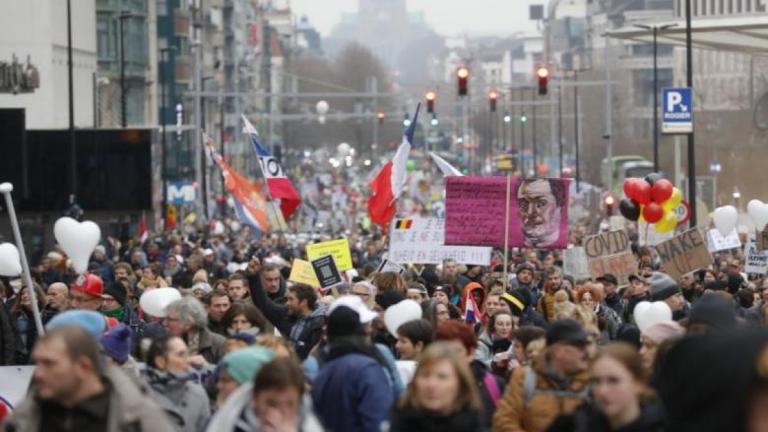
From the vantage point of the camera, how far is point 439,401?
9203mm

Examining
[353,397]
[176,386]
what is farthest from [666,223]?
[353,397]

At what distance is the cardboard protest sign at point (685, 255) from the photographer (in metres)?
22.8

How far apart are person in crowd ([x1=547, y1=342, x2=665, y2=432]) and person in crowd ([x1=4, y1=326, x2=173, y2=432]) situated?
1511 millimetres

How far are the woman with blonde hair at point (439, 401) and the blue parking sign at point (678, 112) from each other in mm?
30615

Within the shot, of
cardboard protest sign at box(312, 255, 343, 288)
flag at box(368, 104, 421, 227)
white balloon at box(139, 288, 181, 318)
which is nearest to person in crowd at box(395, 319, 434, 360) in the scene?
white balloon at box(139, 288, 181, 318)

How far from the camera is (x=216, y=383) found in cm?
1141

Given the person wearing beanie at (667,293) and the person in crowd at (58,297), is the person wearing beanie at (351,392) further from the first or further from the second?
the person in crowd at (58,297)

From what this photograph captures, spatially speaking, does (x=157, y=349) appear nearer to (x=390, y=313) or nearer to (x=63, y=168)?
(x=390, y=313)

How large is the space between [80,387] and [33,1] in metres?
52.6

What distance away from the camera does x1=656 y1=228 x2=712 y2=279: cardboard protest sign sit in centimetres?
2278

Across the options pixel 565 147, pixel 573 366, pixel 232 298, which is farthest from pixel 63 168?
pixel 565 147

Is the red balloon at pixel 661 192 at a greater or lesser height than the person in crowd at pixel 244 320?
greater

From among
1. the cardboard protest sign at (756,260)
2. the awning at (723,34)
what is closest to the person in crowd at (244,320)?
the cardboard protest sign at (756,260)

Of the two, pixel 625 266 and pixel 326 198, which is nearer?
pixel 625 266
